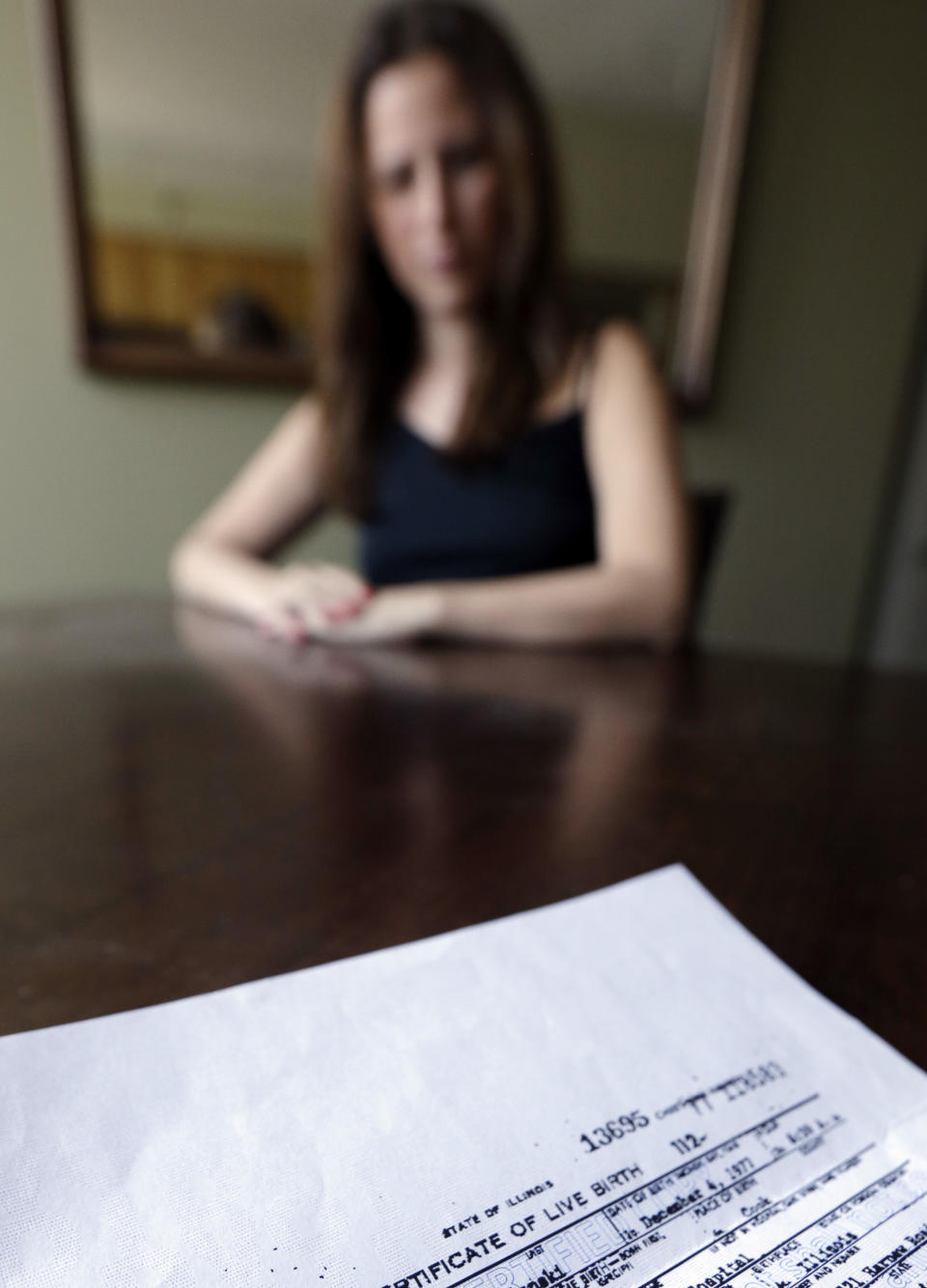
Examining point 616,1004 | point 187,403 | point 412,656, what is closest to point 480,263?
point 412,656

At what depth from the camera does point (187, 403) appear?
1.23 m

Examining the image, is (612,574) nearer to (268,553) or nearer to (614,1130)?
(268,553)

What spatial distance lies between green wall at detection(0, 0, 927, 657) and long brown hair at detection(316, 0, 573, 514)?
47 centimetres

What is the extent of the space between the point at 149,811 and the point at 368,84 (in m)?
0.74

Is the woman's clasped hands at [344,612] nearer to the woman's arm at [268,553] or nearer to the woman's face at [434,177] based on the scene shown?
the woman's arm at [268,553]

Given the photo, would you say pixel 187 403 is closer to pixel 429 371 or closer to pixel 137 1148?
pixel 429 371

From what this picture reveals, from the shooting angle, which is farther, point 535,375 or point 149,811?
point 535,375

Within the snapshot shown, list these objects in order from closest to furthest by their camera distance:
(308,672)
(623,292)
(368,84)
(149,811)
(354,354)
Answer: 1. (149,811)
2. (308,672)
3. (368,84)
4. (354,354)
5. (623,292)

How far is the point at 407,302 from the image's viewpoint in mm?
875

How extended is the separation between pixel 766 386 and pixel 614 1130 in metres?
1.51

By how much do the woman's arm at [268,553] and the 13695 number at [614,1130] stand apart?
0.42 meters

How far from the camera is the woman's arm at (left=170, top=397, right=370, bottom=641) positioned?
0.56m

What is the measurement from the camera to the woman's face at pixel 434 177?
71 centimetres

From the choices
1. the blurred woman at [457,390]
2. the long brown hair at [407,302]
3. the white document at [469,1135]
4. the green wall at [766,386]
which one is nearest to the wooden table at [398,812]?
the white document at [469,1135]
